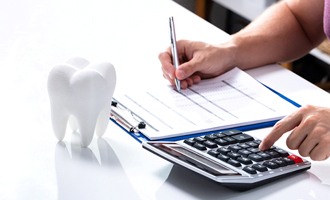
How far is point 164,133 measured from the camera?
126cm

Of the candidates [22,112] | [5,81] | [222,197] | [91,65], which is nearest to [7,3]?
[5,81]

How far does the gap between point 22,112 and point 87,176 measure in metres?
0.24

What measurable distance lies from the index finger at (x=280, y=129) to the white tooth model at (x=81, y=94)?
0.83 ft

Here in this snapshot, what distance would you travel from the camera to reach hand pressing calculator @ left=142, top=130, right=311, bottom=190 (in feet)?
3.64

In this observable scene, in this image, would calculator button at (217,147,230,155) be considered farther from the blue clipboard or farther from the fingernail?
the fingernail

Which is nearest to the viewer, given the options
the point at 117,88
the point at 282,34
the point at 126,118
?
the point at 126,118

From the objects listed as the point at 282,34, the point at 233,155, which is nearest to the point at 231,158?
the point at 233,155

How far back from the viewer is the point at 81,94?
46.7 inches

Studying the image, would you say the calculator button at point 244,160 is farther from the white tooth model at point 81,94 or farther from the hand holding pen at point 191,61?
the hand holding pen at point 191,61

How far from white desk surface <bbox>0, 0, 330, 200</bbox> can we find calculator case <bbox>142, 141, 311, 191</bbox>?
0.06 ft

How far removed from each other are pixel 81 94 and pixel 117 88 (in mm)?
273

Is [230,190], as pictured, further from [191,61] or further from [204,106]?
[191,61]

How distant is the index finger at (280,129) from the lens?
1203 millimetres

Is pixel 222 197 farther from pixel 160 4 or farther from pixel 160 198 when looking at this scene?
pixel 160 4
